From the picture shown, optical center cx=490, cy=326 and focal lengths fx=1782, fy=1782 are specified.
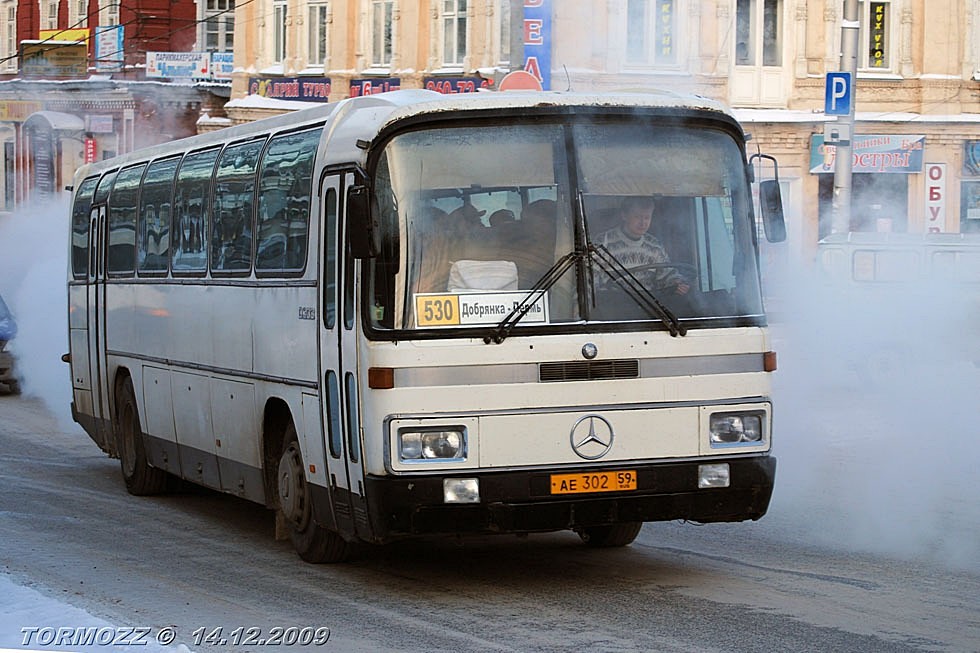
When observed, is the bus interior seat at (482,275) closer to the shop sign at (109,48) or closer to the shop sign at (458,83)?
the shop sign at (458,83)

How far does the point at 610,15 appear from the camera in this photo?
1594cm

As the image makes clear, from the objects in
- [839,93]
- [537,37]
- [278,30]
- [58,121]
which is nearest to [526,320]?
[537,37]

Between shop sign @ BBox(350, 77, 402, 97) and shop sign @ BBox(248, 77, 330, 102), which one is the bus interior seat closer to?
shop sign @ BBox(350, 77, 402, 97)

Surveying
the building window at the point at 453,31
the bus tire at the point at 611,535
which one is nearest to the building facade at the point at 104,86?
the building window at the point at 453,31

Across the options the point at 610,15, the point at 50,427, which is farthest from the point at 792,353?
the point at 50,427

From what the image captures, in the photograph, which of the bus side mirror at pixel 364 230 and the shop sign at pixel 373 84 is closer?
the bus side mirror at pixel 364 230

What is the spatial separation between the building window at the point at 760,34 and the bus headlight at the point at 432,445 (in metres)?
28.9

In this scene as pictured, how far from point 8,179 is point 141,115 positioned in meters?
6.37

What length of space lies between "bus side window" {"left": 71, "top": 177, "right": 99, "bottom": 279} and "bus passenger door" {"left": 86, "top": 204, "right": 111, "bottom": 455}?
8.6 inches

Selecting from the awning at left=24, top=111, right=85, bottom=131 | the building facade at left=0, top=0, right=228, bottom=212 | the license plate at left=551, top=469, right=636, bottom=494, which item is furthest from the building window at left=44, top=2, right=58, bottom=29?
the license plate at left=551, top=469, right=636, bottom=494

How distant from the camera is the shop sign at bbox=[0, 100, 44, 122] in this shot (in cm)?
5062

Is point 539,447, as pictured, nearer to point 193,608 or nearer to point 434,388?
point 434,388

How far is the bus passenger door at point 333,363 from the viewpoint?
934cm

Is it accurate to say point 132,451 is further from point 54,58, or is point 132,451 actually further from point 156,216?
point 54,58
